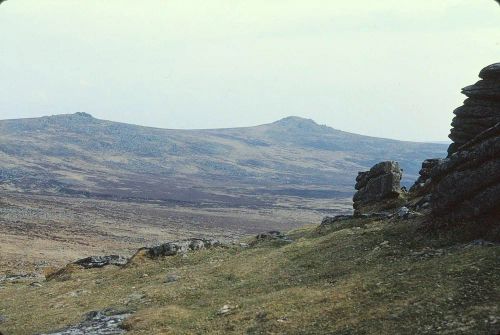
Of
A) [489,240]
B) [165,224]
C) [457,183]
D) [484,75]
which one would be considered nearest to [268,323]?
[489,240]

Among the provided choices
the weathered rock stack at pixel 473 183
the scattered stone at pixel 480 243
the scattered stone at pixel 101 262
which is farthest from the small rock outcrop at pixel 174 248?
the scattered stone at pixel 480 243

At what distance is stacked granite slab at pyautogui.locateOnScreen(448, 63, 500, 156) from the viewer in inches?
1566

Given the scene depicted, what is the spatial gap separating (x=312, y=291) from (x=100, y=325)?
12373 mm

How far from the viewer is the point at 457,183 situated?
99.1 feet

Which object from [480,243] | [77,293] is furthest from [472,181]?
[77,293]

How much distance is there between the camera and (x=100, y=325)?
1078 inches

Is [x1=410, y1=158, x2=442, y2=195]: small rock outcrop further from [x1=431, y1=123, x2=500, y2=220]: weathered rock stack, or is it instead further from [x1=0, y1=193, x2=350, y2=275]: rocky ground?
[x1=0, y1=193, x2=350, y2=275]: rocky ground

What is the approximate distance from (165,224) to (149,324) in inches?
5188

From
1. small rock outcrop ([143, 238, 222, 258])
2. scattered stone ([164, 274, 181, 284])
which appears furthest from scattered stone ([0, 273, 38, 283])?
scattered stone ([164, 274, 181, 284])

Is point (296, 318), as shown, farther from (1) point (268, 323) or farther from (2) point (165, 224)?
(2) point (165, 224)

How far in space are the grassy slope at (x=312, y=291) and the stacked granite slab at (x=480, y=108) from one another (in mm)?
12127

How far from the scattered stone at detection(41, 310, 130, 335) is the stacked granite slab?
1289 inches

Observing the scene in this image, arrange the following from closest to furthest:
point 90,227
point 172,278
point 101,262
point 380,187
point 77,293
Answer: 1. point 172,278
2. point 77,293
3. point 380,187
4. point 101,262
5. point 90,227

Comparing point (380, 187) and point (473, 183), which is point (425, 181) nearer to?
point (380, 187)
